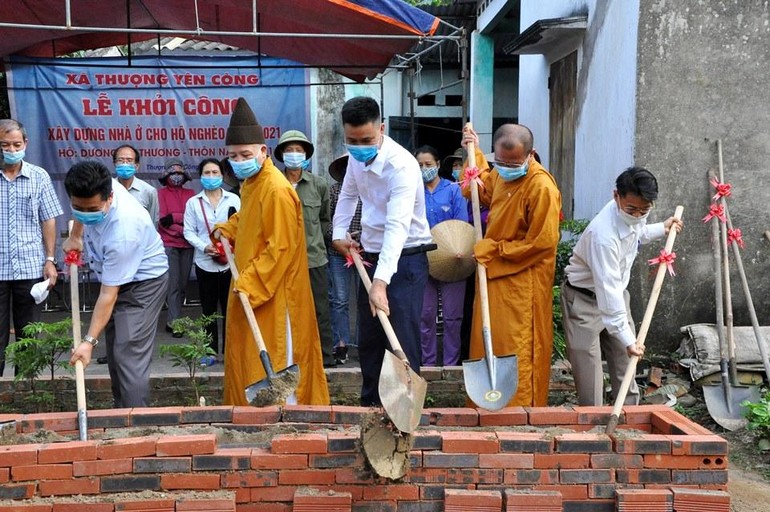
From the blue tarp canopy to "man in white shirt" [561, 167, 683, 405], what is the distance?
9.35 ft

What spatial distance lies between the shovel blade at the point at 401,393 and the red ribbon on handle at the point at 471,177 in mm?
1696

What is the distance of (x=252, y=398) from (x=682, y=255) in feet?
12.7

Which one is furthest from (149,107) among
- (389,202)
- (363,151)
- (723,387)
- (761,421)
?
(761,421)

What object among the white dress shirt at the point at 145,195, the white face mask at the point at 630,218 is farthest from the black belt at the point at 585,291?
the white dress shirt at the point at 145,195

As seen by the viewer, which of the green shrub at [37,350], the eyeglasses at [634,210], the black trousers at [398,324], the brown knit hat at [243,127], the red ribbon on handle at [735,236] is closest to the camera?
the eyeglasses at [634,210]

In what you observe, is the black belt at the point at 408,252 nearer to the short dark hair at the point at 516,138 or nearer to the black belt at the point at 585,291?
the short dark hair at the point at 516,138

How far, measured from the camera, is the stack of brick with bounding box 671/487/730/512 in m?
3.59

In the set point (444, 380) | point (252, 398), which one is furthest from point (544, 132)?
point (252, 398)

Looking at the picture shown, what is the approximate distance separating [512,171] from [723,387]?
2.34 metres

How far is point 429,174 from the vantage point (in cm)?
671

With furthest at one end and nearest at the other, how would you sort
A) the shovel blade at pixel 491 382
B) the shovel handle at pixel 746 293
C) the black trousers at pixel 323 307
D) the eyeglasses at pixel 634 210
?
the black trousers at pixel 323 307
the shovel handle at pixel 746 293
the eyeglasses at pixel 634 210
the shovel blade at pixel 491 382

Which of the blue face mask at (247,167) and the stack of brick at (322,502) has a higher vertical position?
the blue face mask at (247,167)

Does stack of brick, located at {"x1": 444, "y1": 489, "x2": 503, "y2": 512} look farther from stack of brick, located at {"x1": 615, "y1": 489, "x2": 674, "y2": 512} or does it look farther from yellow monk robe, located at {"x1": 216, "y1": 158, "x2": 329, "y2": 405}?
yellow monk robe, located at {"x1": 216, "y1": 158, "x2": 329, "y2": 405}

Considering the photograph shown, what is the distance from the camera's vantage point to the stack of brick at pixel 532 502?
3561 millimetres
